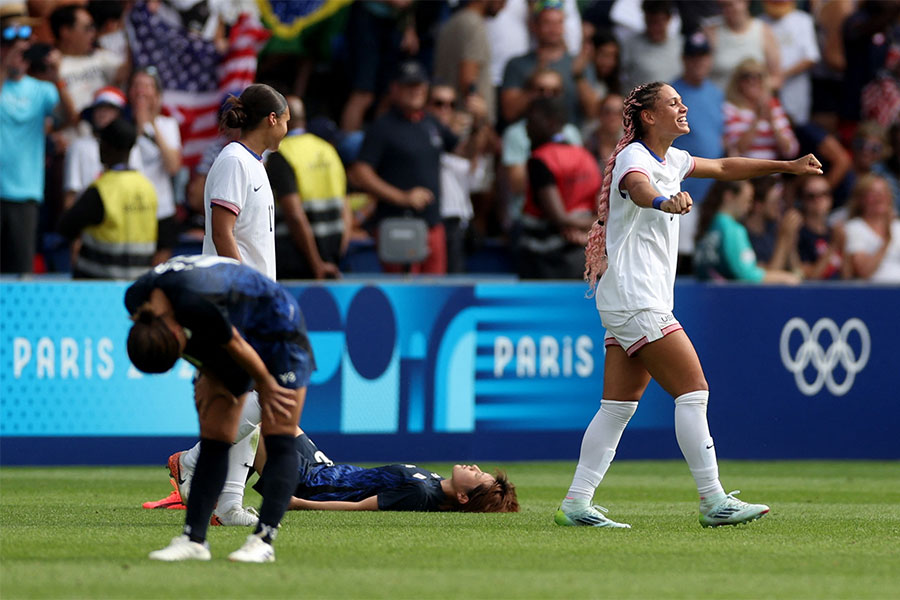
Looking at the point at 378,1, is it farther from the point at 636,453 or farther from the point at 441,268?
the point at 636,453

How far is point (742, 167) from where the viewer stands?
874cm

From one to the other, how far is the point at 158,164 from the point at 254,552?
7.98 meters

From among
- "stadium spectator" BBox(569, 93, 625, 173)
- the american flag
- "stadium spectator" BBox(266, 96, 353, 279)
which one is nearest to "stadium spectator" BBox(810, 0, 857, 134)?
"stadium spectator" BBox(569, 93, 625, 173)

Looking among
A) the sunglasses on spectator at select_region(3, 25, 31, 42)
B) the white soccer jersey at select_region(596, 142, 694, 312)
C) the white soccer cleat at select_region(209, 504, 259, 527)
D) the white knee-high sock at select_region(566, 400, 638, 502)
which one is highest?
the sunglasses on spectator at select_region(3, 25, 31, 42)

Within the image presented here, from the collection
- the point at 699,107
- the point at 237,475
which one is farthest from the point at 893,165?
the point at 237,475

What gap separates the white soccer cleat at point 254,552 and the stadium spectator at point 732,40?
431 inches

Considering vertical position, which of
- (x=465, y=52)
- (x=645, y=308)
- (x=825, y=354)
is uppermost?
(x=465, y=52)

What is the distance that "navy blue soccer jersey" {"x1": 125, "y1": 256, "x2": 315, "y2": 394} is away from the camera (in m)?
6.28

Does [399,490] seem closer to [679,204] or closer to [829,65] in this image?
[679,204]

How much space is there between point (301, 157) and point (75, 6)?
2.77 meters

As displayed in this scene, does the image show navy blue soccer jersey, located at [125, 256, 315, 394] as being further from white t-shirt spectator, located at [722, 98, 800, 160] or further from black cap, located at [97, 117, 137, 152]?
white t-shirt spectator, located at [722, 98, 800, 160]

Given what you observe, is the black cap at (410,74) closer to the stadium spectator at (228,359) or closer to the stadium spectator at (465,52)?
the stadium spectator at (465,52)

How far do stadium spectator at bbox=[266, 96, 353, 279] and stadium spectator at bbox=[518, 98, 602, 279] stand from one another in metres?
1.67

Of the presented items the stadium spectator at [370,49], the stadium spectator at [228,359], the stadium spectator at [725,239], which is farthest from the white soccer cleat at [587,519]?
the stadium spectator at [370,49]
